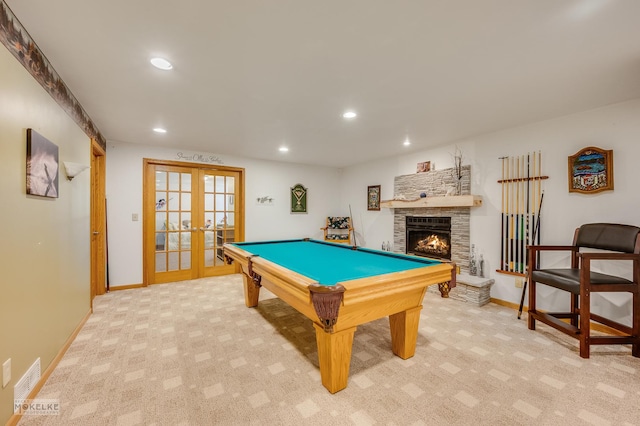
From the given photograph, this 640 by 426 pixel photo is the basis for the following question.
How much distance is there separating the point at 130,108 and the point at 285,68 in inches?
75.2

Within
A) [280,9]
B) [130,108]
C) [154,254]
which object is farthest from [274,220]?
[280,9]

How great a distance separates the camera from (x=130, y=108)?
2.76 metres

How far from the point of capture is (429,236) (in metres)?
4.49

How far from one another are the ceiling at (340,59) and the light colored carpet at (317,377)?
7.47 feet

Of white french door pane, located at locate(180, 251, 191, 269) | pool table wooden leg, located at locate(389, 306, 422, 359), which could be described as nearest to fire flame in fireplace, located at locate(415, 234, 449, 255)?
pool table wooden leg, located at locate(389, 306, 422, 359)

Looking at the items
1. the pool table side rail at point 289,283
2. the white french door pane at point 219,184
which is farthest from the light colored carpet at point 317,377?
the white french door pane at point 219,184

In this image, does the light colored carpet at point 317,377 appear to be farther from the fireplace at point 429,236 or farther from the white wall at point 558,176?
the fireplace at point 429,236

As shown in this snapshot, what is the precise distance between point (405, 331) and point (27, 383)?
8.35 feet

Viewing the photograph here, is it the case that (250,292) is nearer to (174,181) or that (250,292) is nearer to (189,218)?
(189,218)

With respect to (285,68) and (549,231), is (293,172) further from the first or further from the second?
(549,231)

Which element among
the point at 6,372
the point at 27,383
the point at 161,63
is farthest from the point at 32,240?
the point at 161,63

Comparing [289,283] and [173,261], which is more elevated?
[289,283]

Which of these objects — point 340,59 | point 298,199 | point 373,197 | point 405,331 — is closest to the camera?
point 340,59

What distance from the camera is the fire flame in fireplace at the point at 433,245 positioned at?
4.22 metres
